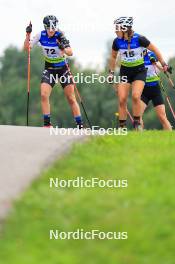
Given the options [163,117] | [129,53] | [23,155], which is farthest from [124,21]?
[23,155]

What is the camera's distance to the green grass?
23.9 ft

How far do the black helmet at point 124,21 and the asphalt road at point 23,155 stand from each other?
2869 mm

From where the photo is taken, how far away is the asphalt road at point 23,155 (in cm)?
920

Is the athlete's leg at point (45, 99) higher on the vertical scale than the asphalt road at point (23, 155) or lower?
lower

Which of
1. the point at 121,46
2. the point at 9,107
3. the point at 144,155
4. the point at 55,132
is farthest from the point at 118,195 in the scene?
the point at 9,107

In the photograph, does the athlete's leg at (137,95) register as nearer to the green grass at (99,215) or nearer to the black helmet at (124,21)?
the black helmet at (124,21)

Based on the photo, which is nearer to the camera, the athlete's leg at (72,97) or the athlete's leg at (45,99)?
the athlete's leg at (45,99)

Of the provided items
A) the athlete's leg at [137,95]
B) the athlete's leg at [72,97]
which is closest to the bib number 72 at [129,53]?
the athlete's leg at [137,95]

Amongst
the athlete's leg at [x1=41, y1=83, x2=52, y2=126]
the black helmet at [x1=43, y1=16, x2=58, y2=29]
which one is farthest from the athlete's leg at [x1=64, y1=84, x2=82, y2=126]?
the black helmet at [x1=43, y1=16, x2=58, y2=29]

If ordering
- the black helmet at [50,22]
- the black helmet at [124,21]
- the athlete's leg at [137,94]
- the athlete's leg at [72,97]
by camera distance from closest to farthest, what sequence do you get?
the black helmet at [124,21] → the athlete's leg at [137,94] → the black helmet at [50,22] → the athlete's leg at [72,97]

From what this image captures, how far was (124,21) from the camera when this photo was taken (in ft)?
48.0

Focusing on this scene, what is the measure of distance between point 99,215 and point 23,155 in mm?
2911

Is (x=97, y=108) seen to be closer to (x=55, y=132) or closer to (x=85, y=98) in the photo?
(x=85, y=98)

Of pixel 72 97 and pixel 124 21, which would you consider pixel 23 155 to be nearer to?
pixel 124 21
